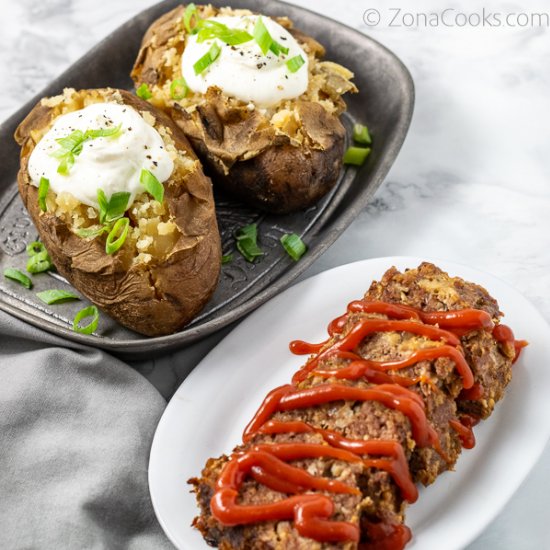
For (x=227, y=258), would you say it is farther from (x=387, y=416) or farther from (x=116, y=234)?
(x=387, y=416)

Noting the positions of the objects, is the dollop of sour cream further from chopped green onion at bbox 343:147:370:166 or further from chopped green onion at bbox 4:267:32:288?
chopped green onion at bbox 4:267:32:288

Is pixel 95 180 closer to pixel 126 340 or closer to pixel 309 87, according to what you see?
pixel 126 340

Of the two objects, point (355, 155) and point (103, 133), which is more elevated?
point (103, 133)

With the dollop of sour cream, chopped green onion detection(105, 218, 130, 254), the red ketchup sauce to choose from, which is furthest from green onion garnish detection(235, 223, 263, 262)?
the red ketchup sauce

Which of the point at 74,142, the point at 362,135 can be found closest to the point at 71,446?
the point at 74,142

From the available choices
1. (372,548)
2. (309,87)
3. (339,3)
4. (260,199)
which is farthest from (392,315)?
(339,3)

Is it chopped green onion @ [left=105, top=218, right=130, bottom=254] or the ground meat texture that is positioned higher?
chopped green onion @ [left=105, top=218, right=130, bottom=254]
